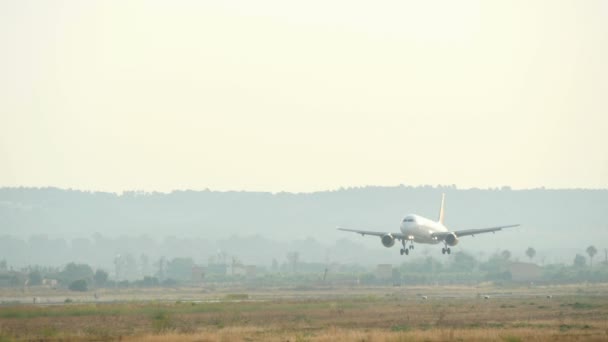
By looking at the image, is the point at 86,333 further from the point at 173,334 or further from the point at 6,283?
the point at 6,283

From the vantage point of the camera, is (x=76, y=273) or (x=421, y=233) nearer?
(x=421, y=233)

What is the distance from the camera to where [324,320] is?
7162 centimetres

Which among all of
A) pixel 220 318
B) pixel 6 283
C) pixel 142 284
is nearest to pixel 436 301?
pixel 220 318

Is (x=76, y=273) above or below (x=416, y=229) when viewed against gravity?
below

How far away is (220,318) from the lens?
2901 inches

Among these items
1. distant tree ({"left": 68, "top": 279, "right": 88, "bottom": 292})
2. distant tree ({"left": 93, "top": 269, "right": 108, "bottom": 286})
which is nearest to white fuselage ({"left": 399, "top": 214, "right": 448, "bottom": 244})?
distant tree ({"left": 68, "top": 279, "right": 88, "bottom": 292})

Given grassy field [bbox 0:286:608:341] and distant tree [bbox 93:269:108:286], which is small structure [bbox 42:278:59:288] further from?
grassy field [bbox 0:286:608:341]

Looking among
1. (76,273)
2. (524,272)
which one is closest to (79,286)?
(76,273)

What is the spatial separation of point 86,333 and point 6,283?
87843 millimetres

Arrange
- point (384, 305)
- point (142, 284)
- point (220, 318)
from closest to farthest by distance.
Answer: point (220, 318) < point (384, 305) < point (142, 284)

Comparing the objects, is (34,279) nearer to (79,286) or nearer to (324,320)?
(79,286)

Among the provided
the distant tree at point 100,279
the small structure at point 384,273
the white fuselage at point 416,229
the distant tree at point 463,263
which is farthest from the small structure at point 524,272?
the distant tree at point 100,279

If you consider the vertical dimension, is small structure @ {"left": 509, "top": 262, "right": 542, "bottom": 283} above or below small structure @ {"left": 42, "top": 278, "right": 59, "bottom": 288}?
above

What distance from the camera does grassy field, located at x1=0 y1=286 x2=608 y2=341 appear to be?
58.7 metres
